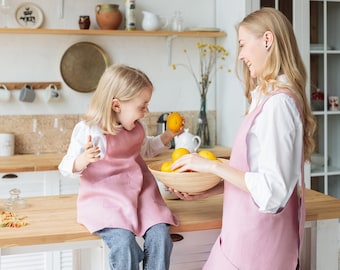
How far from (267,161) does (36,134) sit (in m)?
2.62

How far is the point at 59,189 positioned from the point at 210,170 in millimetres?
1990

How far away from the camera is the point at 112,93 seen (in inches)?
71.1

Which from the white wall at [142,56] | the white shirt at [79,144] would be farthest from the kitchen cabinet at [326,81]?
the white shirt at [79,144]

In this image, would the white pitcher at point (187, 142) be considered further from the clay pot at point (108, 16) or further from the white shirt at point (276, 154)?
the white shirt at point (276, 154)

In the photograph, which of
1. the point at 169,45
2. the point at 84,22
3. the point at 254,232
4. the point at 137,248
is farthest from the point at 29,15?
the point at 254,232

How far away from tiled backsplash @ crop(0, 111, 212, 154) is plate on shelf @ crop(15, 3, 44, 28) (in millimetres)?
618

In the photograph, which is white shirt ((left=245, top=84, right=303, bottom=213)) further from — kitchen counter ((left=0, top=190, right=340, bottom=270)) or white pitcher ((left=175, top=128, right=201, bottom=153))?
white pitcher ((left=175, top=128, right=201, bottom=153))

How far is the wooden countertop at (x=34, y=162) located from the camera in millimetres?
3246

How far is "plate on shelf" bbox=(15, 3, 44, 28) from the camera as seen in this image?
3734 mm

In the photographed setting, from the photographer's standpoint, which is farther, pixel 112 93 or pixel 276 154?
pixel 112 93

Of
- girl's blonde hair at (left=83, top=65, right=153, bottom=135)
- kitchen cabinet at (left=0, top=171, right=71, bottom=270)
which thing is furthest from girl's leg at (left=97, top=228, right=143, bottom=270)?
kitchen cabinet at (left=0, top=171, right=71, bottom=270)

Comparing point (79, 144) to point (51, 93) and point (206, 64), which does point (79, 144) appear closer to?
point (51, 93)

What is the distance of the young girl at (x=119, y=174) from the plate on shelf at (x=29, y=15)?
6.90 ft

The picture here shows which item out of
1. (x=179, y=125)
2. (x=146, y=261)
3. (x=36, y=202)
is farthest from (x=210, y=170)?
(x=36, y=202)
